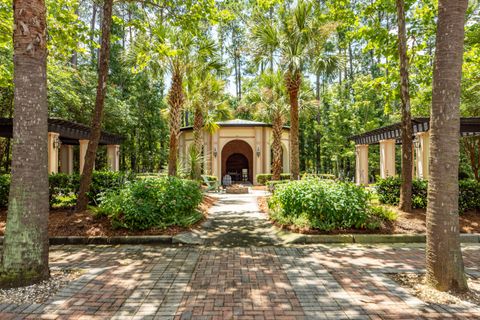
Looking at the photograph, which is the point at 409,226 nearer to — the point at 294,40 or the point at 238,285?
the point at 238,285

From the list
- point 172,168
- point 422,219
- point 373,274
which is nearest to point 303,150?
point 172,168

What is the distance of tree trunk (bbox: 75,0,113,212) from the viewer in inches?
290

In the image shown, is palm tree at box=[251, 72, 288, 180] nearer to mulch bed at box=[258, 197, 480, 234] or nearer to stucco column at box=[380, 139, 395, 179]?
stucco column at box=[380, 139, 395, 179]

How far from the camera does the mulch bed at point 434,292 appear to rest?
337cm

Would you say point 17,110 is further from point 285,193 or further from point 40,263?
Result: point 285,193

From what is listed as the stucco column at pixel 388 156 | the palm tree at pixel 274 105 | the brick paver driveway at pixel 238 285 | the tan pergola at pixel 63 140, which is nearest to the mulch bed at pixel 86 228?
the brick paver driveway at pixel 238 285

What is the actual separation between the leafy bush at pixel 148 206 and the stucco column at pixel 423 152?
10268mm

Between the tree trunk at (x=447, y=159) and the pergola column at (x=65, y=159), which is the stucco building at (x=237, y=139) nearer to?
the pergola column at (x=65, y=159)

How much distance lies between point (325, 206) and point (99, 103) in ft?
20.3

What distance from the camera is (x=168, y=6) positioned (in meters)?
8.77

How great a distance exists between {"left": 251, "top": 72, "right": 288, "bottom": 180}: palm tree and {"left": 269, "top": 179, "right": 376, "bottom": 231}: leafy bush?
8358mm

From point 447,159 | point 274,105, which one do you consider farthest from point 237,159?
point 447,159

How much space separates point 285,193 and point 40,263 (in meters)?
5.32

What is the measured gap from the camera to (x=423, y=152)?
12.4 meters
